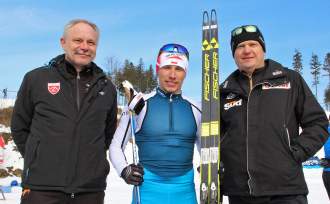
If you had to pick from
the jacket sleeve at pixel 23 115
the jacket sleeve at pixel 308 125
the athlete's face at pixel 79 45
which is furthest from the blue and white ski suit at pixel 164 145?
the jacket sleeve at pixel 308 125

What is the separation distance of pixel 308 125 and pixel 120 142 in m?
1.70

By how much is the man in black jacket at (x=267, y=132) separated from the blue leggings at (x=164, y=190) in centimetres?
44

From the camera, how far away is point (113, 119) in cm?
407

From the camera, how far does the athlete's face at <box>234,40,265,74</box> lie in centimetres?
395

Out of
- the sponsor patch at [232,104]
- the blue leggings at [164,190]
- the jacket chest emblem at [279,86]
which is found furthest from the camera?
the sponsor patch at [232,104]

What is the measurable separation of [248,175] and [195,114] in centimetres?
76

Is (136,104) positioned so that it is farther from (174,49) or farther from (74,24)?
(74,24)

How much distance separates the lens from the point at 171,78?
13.1 feet

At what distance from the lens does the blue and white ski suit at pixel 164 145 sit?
373 centimetres

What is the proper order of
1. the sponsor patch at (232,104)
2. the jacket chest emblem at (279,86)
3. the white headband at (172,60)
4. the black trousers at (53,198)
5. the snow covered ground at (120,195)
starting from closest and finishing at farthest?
the black trousers at (53,198) < the jacket chest emblem at (279,86) < the sponsor patch at (232,104) < the white headband at (172,60) < the snow covered ground at (120,195)

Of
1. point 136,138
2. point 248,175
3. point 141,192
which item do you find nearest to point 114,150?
point 136,138

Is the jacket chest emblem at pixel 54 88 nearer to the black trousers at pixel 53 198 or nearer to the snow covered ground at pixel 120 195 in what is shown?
the black trousers at pixel 53 198

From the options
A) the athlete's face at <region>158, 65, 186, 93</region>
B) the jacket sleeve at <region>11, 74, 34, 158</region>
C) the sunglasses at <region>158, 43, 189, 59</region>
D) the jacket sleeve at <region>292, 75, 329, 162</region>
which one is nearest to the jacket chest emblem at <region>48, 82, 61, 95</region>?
the jacket sleeve at <region>11, 74, 34, 158</region>

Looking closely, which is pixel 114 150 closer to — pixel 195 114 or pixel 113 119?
pixel 113 119
